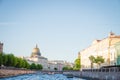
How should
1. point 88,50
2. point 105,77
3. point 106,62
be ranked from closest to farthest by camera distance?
point 105,77 < point 106,62 < point 88,50

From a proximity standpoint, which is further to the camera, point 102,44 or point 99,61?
point 102,44

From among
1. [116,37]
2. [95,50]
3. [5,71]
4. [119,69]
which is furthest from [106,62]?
[119,69]

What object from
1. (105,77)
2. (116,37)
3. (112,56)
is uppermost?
(116,37)

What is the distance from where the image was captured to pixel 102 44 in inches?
3834

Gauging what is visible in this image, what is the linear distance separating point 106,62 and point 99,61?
3.09 metres

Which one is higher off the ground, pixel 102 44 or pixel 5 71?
pixel 102 44

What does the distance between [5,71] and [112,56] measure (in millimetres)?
29118

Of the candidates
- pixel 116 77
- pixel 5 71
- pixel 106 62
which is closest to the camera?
pixel 116 77

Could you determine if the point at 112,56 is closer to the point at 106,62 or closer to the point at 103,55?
the point at 106,62

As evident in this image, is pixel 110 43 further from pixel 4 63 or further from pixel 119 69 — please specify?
pixel 119 69

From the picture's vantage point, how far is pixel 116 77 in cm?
3925

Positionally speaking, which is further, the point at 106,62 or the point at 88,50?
the point at 88,50

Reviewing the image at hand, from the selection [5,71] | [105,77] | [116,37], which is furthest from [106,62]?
[105,77]

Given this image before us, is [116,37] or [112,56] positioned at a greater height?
[116,37]
